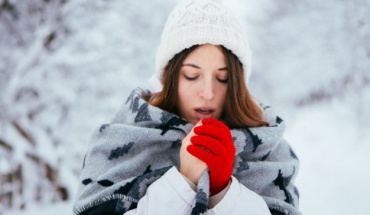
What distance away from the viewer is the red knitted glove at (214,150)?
1.02 metres

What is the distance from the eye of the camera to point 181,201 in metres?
1.01

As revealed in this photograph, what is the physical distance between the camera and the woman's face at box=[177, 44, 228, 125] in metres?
1.30

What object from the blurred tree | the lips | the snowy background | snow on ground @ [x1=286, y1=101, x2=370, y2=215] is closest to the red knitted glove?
the lips

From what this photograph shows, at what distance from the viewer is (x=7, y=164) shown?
460 cm

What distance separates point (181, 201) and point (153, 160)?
12.6 inches

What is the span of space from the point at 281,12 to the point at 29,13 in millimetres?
4166

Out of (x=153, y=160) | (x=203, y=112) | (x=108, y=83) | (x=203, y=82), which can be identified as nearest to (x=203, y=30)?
(x=203, y=82)

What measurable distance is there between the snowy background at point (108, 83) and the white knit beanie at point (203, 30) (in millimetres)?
2576

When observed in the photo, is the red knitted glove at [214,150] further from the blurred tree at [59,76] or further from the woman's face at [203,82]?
the blurred tree at [59,76]

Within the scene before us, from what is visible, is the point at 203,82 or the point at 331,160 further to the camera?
the point at 331,160

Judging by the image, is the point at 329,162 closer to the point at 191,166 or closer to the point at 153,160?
the point at 153,160

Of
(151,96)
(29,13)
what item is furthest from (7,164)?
(151,96)

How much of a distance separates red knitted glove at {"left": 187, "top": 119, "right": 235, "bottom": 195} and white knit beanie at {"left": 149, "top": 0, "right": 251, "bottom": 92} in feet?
1.23

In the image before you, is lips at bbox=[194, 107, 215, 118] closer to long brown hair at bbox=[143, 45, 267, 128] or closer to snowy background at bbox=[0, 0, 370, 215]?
long brown hair at bbox=[143, 45, 267, 128]
